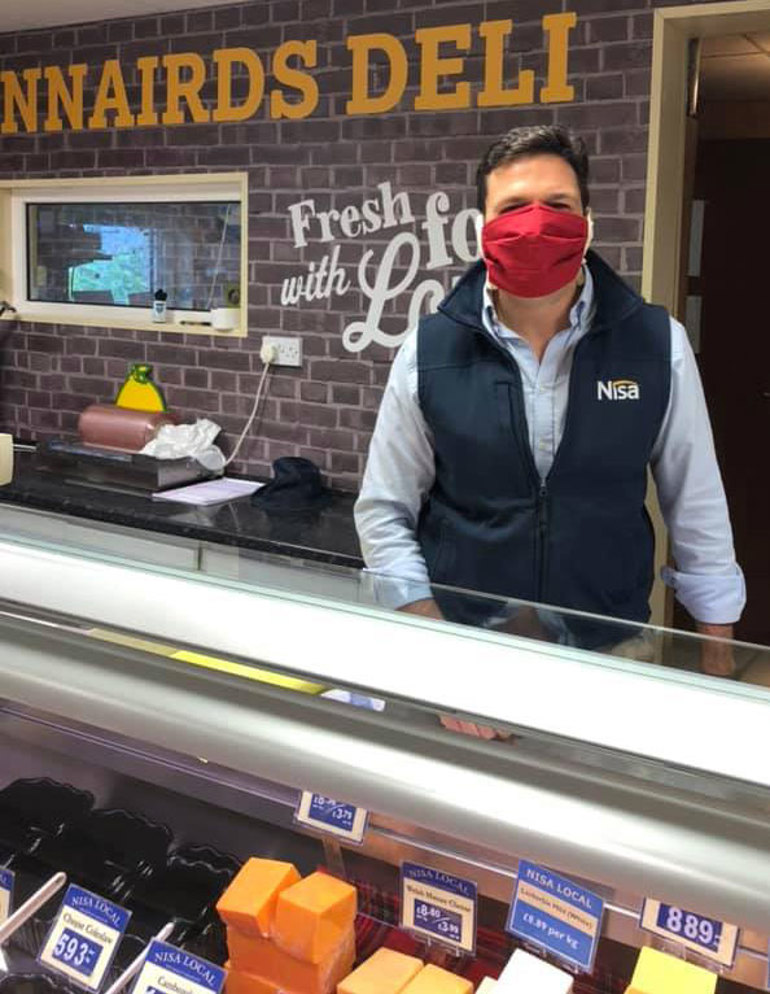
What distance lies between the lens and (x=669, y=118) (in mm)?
3119

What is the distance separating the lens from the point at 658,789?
736 millimetres

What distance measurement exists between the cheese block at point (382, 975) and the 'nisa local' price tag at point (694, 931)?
218mm

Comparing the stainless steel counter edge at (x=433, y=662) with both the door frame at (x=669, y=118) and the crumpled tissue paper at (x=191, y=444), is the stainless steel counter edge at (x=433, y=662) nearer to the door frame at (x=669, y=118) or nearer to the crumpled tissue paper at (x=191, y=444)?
the door frame at (x=669, y=118)

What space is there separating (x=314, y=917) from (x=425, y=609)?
1.08ft

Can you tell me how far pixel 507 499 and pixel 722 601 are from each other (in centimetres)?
39

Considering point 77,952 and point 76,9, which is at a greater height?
point 76,9

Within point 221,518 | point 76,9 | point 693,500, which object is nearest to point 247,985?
point 693,500

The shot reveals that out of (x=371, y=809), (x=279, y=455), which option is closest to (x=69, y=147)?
(x=279, y=455)

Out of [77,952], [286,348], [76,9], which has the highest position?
[76,9]

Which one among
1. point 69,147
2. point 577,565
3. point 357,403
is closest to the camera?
point 577,565

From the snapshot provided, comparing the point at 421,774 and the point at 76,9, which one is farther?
the point at 76,9

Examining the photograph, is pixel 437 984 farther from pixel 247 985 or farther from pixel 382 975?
pixel 247 985

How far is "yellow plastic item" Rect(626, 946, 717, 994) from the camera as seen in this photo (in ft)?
2.88

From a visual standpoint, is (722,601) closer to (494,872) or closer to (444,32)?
(494,872)
